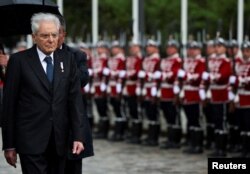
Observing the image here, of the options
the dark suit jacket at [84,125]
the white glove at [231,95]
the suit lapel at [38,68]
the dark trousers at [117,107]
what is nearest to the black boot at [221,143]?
the white glove at [231,95]

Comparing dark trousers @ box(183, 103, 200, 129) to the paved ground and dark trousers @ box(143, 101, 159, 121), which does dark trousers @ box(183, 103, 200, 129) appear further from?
dark trousers @ box(143, 101, 159, 121)

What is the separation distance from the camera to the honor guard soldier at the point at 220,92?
1552cm

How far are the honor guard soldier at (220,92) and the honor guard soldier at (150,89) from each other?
1883mm

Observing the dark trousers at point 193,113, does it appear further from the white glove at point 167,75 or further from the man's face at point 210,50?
the man's face at point 210,50

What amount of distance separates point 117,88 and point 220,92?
367 cm

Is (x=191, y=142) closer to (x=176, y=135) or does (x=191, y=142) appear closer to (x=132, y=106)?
(x=176, y=135)

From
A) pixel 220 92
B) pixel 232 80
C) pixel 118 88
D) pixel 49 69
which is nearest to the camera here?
pixel 49 69

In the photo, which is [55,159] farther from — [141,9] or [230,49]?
[141,9]

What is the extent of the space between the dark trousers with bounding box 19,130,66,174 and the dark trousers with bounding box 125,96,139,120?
1062cm

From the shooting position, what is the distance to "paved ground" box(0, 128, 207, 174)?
1354 cm

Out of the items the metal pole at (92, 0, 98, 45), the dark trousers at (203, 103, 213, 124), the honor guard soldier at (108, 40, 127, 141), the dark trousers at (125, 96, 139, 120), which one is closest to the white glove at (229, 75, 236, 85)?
the dark trousers at (203, 103, 213, 124)

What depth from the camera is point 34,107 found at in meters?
7.61
